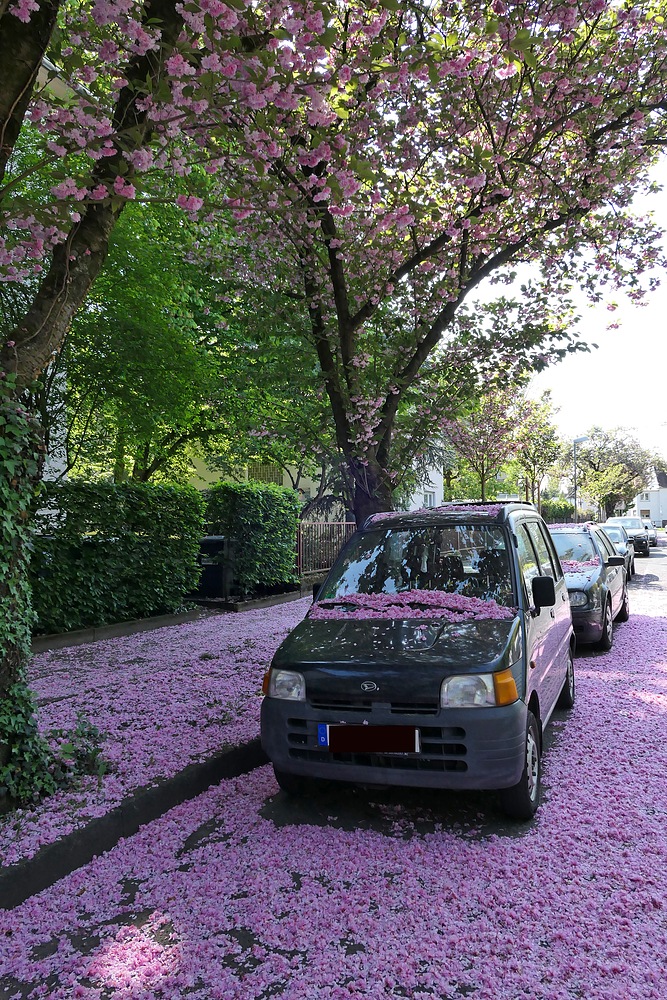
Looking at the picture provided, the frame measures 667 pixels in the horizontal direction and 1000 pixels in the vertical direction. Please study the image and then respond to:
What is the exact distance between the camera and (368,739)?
341 centimetres

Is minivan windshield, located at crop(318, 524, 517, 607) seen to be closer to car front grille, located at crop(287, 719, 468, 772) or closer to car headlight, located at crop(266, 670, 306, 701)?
car headlight, located at crop(266, 670, 306, 701)

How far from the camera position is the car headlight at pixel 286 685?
3.68 meters

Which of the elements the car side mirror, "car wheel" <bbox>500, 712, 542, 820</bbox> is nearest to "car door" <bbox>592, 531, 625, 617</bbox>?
the car side mirror

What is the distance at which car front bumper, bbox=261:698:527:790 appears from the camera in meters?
3.27

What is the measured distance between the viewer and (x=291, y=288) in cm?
→ 881

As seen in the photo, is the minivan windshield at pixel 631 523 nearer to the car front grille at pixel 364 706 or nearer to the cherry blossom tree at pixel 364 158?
the cherry blossom tree at pixel 364 158

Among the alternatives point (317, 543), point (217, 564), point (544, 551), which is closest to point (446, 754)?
point (544, 551)

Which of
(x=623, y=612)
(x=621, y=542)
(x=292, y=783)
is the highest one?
(x=621, y=542)

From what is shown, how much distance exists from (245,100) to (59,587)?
6356 mm

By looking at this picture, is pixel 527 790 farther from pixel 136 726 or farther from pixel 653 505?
pixel 653 505

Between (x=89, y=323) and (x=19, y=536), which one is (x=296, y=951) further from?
(x=89, y=323)

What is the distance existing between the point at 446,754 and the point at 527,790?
0.67 meters

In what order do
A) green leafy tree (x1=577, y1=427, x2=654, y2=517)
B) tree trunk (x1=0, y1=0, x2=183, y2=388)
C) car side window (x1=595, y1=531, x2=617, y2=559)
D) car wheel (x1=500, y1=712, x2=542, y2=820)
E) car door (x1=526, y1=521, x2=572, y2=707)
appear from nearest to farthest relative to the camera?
car wheel (x1=500, y1=712, x2=542, y2=820) → tree trunk (x1=0, y1=0, x2=183, y2=388) → car door (x1=526, y1=521, x2=572, y2=707) → car side window (x1=595, y1=531, x2=617, y2=559) → green leafy tree (x1=577, y1=427, x2=654, y2=517)

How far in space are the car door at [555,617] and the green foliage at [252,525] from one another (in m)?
7.70
